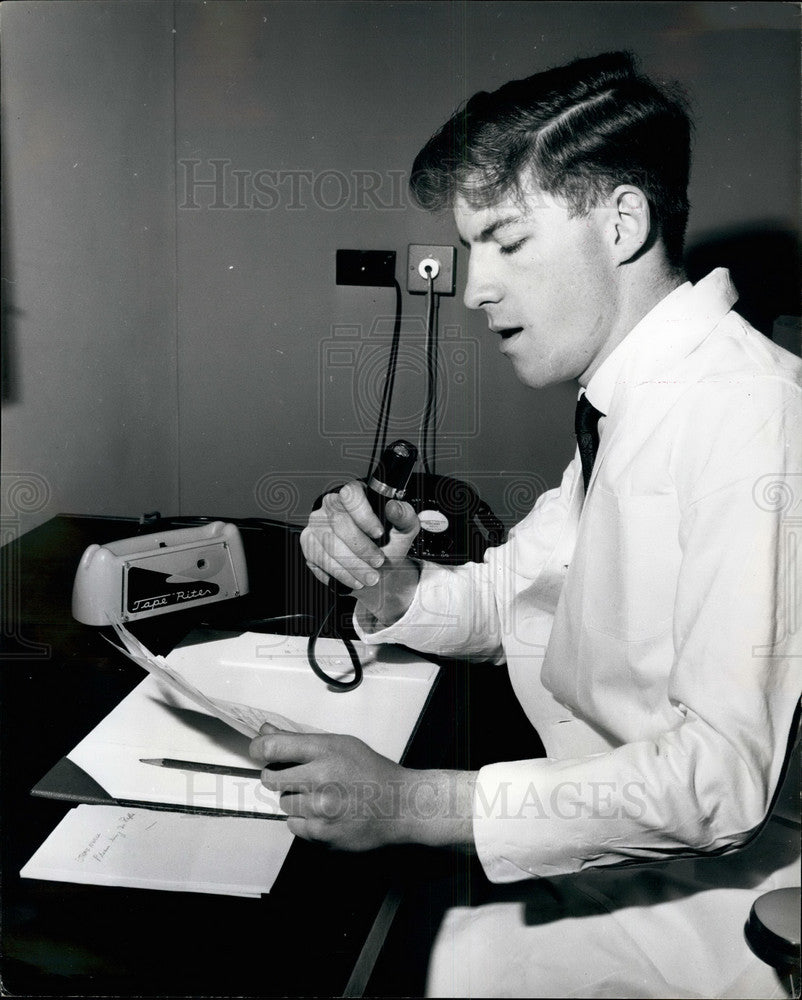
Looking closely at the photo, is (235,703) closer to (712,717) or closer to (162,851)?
(162,851)

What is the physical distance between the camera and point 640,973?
74 cm

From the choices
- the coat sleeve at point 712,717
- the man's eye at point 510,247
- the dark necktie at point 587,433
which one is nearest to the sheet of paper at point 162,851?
the coat sleeve at point 712,717

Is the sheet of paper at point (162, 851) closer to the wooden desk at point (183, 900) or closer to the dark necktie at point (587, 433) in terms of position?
the wooden desk at point (183, 900)

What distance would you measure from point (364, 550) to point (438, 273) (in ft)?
1.23

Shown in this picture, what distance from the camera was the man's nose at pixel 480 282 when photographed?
3.04ft

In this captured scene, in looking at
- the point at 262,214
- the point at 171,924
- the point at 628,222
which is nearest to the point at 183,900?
the point at 171,924

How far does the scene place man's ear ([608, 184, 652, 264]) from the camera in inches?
32.9

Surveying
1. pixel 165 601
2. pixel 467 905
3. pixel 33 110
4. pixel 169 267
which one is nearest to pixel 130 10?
pixel 33 110

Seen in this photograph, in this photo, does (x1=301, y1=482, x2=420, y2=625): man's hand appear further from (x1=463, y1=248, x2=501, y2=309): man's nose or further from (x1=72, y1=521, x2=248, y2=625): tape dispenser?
(x1=463, y1=248, x2=501, y2=309): man's nose

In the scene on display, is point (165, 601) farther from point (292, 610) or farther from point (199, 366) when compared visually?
point (199, 366)

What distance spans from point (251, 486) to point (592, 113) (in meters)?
0.71

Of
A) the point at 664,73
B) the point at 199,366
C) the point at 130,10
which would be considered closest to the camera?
the point at 664,73
